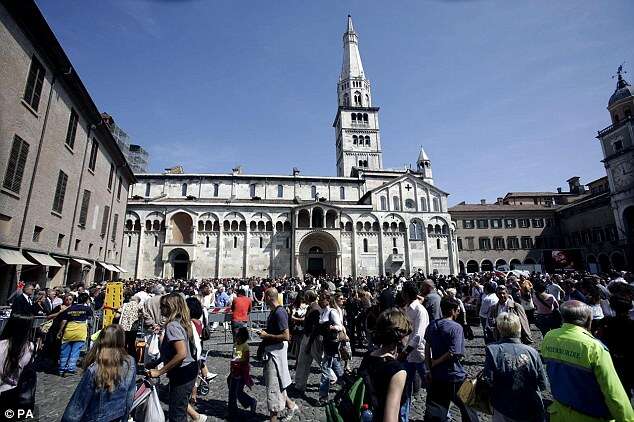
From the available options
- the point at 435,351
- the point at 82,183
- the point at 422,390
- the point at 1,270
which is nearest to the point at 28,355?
the point at 435,351

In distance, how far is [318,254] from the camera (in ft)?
129

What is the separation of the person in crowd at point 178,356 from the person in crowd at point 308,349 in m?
2.93

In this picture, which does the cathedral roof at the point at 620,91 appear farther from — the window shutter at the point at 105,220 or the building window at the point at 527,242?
the window shutter at the point at 105,220

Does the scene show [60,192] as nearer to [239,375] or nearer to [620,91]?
[239,375]

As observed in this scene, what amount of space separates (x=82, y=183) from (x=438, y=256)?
37458 millimetres

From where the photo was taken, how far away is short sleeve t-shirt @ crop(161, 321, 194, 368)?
3816mm

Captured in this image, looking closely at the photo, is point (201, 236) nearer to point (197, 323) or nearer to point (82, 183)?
point (82, 183)

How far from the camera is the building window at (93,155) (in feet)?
66.2

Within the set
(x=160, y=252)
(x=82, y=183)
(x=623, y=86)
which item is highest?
(x=623, y=86)

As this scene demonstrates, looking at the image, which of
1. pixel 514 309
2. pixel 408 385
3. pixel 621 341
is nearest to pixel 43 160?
pixel 408 385

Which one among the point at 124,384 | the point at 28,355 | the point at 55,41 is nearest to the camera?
the point at 124,384

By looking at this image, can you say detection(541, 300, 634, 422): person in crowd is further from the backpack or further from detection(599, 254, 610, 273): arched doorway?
detection(599, 254, 610, 273): arched doorway

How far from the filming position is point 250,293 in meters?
17.1

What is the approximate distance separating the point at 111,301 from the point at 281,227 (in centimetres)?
2928
